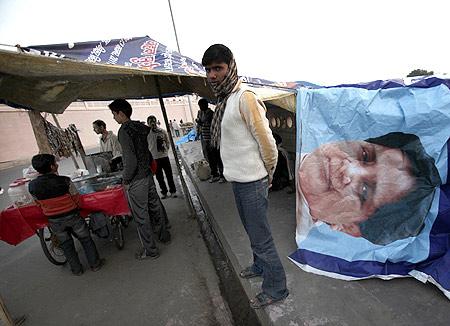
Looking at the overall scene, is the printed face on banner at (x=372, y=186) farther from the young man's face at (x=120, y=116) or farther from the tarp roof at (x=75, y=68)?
the young man's face at (x=120, y=116)

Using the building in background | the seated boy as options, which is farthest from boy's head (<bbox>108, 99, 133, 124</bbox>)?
the building in background

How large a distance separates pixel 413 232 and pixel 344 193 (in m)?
0.65

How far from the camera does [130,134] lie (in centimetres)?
312

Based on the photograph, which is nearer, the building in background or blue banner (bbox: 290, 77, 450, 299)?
blue banner (bbox: 290, 77, 450, 299)

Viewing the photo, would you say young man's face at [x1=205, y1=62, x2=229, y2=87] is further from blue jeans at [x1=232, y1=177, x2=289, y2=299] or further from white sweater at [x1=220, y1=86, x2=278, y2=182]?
blue jeans at [x1=232, y1=177, x2=289, y2=299]

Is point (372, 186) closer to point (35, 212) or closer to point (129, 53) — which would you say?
point (129, 53)

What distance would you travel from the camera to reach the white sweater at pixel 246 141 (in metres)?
1.87

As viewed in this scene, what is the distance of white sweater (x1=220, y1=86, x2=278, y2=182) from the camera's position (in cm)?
187

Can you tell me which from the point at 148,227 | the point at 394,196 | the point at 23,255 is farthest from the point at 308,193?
the point at 23,255

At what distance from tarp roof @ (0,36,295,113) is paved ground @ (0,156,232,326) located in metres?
2.34

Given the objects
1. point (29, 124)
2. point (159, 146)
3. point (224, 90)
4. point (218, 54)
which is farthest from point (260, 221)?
point (29, 124)

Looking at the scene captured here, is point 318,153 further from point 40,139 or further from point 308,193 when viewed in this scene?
point 40,139

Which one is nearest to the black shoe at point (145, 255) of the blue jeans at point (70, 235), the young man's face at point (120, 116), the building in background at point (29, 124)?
the blue jeans at point (70, 235)

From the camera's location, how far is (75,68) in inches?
109
